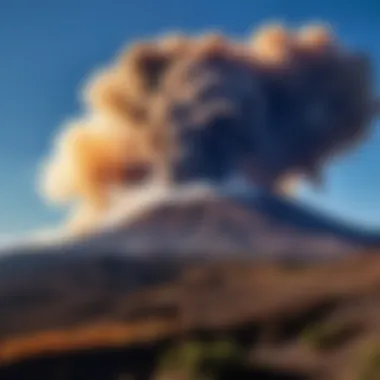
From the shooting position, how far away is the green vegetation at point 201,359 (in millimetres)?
5055

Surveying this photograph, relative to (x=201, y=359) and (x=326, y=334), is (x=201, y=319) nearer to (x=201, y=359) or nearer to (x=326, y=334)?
(x=201, y=359)

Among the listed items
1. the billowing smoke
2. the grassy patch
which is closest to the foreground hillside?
the grassy patch

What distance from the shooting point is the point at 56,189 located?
5.50 meters

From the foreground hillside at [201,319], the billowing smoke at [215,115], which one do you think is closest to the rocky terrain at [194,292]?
the foreground hillside at [201,319]

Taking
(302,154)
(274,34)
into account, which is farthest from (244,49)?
(302,154)

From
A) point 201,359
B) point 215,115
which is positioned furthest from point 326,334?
point 215,115

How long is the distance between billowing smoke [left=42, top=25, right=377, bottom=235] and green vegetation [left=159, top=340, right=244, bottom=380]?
0.84 metres

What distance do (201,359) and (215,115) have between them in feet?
4.26

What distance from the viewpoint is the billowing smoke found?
217 inches

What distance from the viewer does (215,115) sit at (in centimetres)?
558

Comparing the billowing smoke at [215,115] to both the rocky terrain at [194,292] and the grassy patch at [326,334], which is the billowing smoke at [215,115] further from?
the grassy patch at [326,334]

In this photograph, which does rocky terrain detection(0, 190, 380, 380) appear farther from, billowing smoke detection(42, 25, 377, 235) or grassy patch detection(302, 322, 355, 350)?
billowing smoke detection(42, 25, 377, 235)

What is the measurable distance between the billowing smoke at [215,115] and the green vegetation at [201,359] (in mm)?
837

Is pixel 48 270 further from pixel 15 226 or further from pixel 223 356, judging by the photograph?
pixel 223 356
